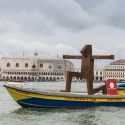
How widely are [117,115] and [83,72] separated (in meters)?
5.22

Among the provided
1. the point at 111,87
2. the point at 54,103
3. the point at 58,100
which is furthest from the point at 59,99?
the point at 111,87

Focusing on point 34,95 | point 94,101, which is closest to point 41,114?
point 34,95

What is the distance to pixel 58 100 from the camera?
112 feet

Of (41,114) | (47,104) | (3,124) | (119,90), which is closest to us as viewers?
(3,124)

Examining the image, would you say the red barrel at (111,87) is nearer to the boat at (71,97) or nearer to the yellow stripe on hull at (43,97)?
the boat at (71,97)

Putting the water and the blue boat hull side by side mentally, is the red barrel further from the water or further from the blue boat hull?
the water

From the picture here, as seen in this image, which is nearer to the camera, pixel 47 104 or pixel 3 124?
pixel 3 124

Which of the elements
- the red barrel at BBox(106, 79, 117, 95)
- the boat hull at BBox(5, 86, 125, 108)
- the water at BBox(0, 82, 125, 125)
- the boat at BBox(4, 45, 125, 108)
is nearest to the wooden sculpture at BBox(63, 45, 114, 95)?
the boat at BBox(4, 45, 125, 108)

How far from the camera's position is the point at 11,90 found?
34.9 metres

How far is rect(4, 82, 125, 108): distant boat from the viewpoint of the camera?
34.1 m

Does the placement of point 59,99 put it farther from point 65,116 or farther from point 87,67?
point 87,67

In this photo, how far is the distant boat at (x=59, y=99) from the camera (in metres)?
34.1

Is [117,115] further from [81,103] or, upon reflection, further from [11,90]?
[11,90]

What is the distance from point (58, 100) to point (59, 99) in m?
0.12
